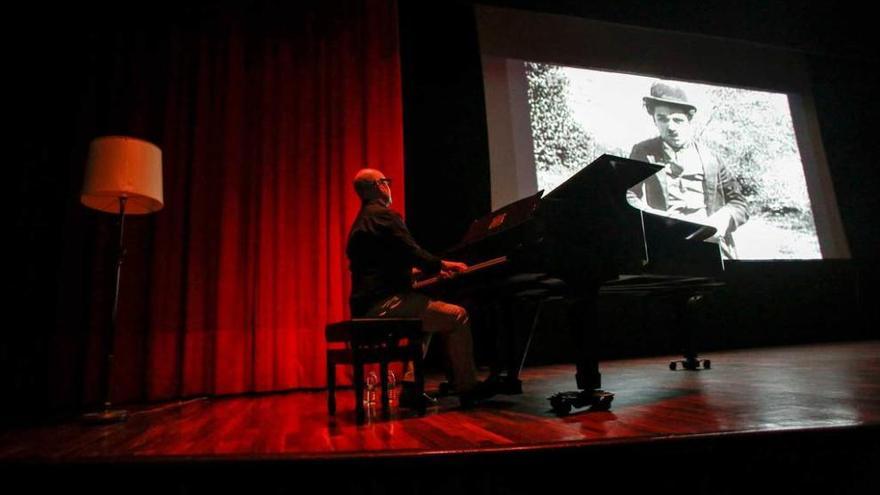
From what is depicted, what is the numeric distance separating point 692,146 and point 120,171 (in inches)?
185

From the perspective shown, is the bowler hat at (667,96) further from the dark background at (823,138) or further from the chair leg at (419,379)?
the chair leg at (419,379)

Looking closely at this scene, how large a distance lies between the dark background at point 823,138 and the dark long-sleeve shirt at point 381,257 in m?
1.96

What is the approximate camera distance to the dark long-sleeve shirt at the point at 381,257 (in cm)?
239

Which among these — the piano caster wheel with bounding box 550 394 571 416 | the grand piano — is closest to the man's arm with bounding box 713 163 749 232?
the grand piano

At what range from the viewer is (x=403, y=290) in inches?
96.0

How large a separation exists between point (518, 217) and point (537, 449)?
3.89ft

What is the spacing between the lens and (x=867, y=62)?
5926mm

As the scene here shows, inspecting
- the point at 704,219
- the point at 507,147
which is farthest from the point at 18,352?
the point at 704,219

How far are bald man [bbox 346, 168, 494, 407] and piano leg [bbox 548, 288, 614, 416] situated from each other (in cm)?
50

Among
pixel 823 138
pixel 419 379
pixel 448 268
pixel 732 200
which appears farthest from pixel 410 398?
pixel 823 138

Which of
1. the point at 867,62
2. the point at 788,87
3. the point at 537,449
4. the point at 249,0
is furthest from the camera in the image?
the point at 867,62

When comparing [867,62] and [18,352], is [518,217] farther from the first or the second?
[867,62]

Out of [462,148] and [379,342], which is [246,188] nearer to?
[462,148]

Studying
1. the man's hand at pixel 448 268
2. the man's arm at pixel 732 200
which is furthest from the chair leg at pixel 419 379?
the man's arm at pixel 732 200
